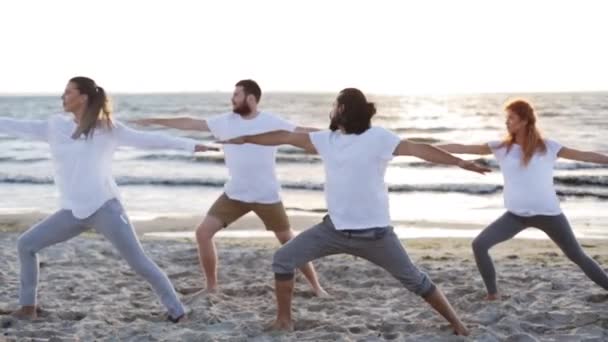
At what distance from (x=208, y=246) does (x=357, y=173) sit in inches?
91.4

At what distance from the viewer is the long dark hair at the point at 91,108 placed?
6012mm

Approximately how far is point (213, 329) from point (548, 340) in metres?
2.37

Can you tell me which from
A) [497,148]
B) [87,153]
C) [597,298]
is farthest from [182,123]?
[597,298]

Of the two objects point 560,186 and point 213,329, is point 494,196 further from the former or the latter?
point 213,329

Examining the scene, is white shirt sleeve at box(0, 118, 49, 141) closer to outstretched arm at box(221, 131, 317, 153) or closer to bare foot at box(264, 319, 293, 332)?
outstretched arm at box(221, 131, 317, 153)

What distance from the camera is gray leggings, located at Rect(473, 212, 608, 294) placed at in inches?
262

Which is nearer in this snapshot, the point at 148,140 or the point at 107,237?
the point at 148,140

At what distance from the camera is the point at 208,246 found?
7.45 metres

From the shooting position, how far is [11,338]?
6.14 metres

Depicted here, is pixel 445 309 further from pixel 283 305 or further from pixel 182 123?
pixel 182 123

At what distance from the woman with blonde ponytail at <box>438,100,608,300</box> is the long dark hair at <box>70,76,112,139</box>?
252cm

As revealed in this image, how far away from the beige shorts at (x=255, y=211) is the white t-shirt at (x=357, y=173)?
1.51m

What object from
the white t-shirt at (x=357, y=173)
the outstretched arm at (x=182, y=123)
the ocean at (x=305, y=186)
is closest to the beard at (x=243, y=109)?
the outstretched arm at (x=182, y=123)

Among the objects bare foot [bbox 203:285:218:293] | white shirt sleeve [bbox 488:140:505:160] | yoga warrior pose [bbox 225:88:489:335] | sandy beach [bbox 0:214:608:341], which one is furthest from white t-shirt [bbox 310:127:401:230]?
bare foot [bbox 203:285:218:293]
